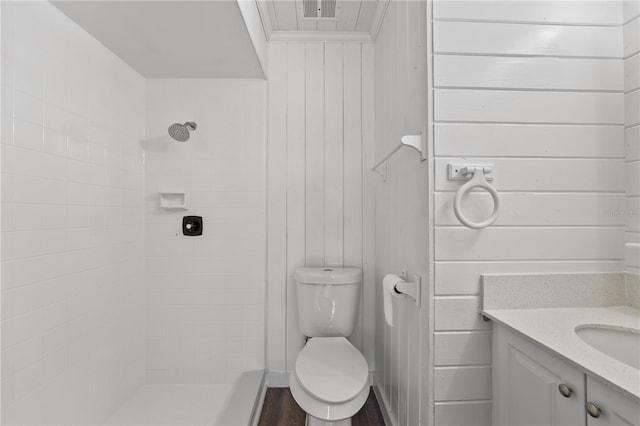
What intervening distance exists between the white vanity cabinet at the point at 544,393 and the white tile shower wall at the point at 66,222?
166cm

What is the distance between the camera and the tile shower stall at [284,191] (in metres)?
1.24

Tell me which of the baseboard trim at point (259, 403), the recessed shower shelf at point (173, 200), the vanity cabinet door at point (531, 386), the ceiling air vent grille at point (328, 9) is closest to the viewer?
the vanity cabinet door at point (531, 386)

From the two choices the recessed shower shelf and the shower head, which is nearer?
the shower head

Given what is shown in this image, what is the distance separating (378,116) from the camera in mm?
2154

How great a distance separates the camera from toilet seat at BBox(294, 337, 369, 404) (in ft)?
4.73

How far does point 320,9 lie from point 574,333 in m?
1.92

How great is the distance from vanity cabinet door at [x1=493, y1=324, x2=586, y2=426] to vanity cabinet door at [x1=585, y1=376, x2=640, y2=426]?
0.08 feet

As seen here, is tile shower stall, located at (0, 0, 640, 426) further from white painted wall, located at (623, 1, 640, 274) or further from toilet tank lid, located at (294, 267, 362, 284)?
toilet tank lid, located at (294, 267, 362, 284)

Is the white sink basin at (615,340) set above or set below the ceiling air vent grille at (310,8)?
below

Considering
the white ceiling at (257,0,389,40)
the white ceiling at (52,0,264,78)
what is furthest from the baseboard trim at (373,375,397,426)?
the white ceiling at (257,0,389,40)

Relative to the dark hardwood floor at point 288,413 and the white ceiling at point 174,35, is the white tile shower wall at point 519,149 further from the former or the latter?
the white ceiling at point 174,35

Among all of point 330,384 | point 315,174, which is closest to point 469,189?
point 330,384

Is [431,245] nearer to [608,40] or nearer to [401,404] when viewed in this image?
[401,404]

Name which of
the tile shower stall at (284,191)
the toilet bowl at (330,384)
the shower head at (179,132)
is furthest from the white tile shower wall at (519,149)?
the shower head at (179,132)
